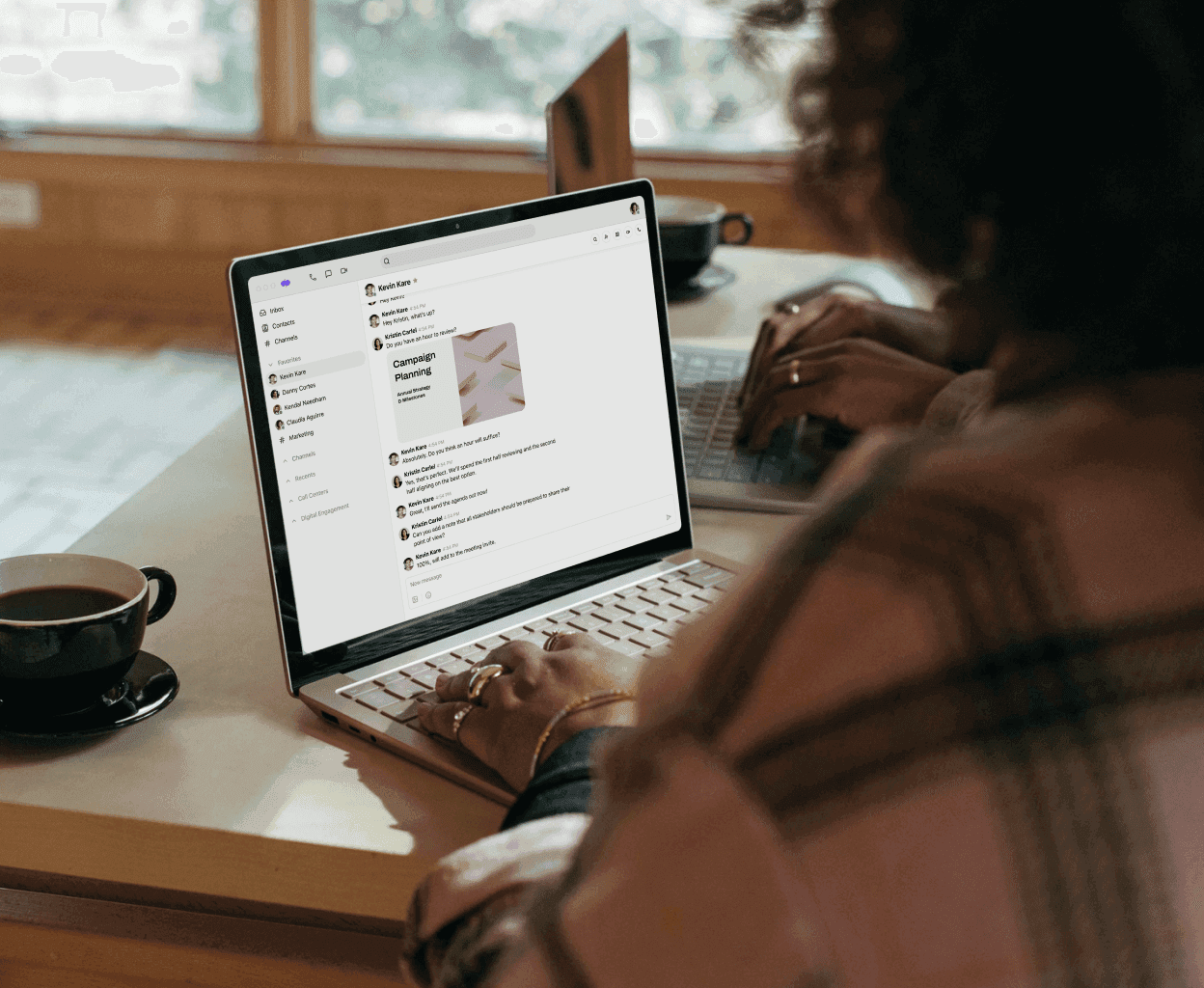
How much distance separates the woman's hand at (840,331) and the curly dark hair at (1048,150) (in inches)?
36.8

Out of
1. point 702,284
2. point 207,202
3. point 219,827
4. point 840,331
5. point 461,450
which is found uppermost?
point 207,202

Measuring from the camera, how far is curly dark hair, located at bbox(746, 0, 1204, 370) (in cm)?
34

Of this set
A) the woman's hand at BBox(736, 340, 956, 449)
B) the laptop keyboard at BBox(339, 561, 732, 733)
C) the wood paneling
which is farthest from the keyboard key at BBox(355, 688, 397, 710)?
the wood paneling

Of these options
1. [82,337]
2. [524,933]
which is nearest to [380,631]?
[524,933]

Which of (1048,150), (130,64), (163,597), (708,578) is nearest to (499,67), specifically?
(130,64)

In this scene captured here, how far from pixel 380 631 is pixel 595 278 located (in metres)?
0.30

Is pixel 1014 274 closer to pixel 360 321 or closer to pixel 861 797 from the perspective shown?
pixel 861 797

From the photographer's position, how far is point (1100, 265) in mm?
367

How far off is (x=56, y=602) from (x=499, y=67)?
3.45 meters

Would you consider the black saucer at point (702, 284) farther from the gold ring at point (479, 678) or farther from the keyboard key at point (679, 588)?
the gold ring at point (479, 678)

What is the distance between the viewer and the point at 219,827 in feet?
2.32

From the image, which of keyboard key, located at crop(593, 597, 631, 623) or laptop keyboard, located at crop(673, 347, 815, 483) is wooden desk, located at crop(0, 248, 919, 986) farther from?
laptop keyboard, located at crop(673, 347, 815, 483)

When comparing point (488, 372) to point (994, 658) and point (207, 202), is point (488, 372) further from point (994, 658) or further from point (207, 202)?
point (207, 202)

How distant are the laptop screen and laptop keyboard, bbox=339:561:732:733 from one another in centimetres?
2
